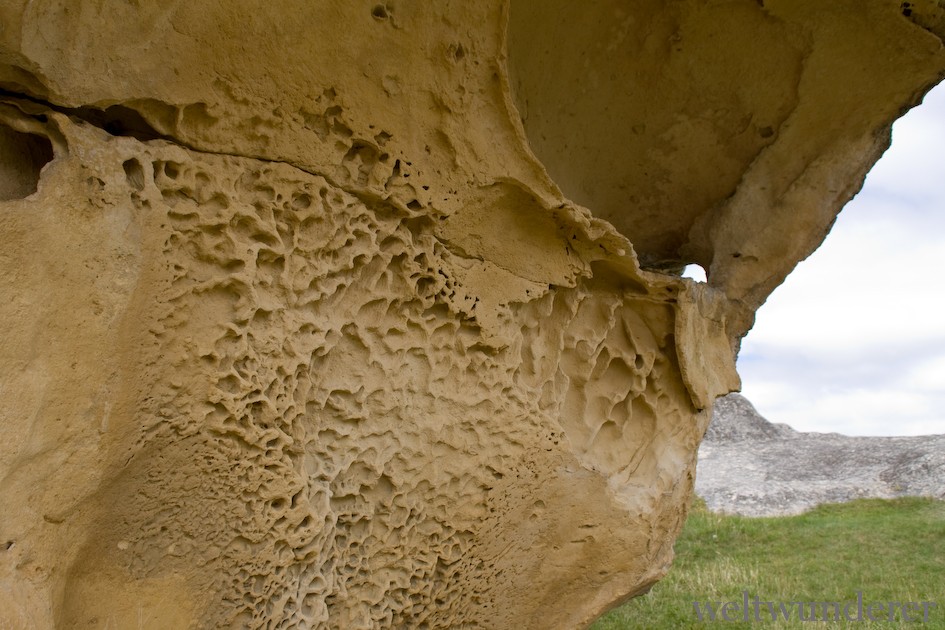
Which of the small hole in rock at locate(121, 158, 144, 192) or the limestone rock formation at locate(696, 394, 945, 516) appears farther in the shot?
the limestone rock formation at locate(696, 394, 945, 516)

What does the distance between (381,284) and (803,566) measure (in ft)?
13.8

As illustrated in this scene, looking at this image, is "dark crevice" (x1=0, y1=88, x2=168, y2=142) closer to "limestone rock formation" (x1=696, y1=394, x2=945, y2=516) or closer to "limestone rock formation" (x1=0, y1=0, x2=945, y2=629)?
"limestone rock formation" (x1=0, y1=0, x2=945, y2=629)

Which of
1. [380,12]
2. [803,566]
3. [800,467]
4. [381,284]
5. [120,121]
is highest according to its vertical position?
[380,12]

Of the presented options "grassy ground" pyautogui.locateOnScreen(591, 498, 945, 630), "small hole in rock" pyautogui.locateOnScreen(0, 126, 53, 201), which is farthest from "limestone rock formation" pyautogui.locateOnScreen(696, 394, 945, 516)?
"small hole in rock" pyautogui.locateOnScreen(0, 126, 53, 201)

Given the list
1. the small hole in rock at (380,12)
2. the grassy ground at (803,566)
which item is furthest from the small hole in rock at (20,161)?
the grassy ground at (803,566)

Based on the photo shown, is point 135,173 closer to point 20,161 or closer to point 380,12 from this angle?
point 20,161

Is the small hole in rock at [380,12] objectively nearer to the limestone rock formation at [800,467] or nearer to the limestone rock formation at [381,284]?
the limestone rock formation at [381,284]

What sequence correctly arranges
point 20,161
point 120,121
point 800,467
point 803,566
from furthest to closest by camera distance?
point 800,467
point 803,566
point 120,121
point 20,161

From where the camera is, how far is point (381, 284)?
2105 mm

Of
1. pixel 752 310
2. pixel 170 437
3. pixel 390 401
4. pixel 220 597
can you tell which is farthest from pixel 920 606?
pixel 170 437

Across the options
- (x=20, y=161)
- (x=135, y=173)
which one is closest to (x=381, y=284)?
(x=135, y=173)

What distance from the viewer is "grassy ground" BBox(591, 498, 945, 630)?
3.88 metres

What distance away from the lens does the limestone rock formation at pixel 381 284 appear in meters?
1.50

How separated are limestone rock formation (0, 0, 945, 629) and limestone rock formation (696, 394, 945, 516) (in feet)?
18.4
